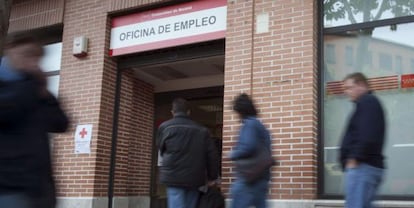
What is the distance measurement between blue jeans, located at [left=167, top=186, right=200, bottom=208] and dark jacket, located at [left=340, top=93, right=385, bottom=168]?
1.86 metres

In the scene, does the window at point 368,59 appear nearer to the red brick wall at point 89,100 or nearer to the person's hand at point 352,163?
the person's hand at point 352,163

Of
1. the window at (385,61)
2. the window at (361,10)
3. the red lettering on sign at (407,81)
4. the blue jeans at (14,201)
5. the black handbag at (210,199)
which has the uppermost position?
the window at (361,10)

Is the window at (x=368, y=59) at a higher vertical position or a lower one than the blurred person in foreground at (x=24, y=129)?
higher

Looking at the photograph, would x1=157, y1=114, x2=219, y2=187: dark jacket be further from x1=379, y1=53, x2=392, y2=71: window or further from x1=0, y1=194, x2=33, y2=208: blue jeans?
x1=0, y1=194, x2=33, y2=208: blue jeans

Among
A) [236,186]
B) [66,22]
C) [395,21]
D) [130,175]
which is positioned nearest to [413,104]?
[395,21]

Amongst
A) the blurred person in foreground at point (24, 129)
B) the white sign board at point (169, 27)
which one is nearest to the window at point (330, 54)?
the white sign board at point (169, 27)

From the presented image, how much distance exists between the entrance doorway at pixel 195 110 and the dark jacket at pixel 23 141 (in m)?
6.25

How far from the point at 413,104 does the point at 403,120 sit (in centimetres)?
21

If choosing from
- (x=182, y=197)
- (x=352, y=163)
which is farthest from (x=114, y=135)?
(x=352, y=163)

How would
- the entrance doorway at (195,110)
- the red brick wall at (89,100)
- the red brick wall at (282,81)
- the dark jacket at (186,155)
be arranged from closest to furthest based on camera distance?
the dark jacket at (186,155)
the red brick wall at (282,81)
the red brick wall at (89,100)
the entrance doorway at (195,110)

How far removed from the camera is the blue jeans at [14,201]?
2686 millimetres

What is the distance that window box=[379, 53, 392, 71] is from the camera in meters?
6.29

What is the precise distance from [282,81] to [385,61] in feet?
4.06

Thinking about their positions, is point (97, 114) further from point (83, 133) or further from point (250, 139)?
point (250, 139)
